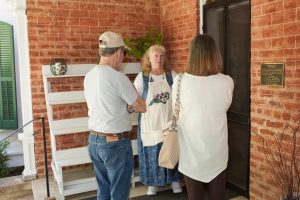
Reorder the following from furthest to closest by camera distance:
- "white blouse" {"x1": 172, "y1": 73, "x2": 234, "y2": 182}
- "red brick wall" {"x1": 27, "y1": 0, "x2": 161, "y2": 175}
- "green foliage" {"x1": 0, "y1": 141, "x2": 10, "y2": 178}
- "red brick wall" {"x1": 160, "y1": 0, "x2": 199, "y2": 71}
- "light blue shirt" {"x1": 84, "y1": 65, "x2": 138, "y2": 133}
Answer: "green foliage" {"x1": 0, "y1": 141, "x2": 10, "y2": 178} → "red brick wall" {"x1": 27, "y1": 0, "x2": 161, "y2": 175} → "red brick wall" {"x1": 160, "y1": 0, "x2": 199, "y2": 71} → "light blue shirt" {"x1": 84, "y1": 65, "x2": 138, "y2": 133} → "white blouse" {"x1": 172, "y1": 73, "x2": 234, "y2": 182}

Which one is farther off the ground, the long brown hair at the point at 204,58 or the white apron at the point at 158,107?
the long brown hair at the point at 204,58

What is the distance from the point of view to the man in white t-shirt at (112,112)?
2.25m

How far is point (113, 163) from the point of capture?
2330 mm

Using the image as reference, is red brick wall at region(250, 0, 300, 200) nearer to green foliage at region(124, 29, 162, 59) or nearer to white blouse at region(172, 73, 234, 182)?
white blouse at region(172, 73, 234, 182)

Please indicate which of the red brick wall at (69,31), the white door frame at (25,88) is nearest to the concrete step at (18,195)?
the white door frame at (25,88)

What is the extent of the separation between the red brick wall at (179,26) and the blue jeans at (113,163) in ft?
7.30

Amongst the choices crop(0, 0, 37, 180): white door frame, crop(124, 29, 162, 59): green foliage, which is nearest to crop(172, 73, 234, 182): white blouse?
crop(124, 29, 162, 59): green foliage

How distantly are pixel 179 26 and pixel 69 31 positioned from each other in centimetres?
151

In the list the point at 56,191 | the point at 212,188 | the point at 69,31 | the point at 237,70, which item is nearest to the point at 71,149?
the point at 56,191

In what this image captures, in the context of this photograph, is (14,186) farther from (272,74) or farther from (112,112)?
(272,74)

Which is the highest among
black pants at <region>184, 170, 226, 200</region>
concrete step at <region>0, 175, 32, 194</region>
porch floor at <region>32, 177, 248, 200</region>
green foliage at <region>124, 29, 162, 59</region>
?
green foliage at <region>124, 29, 162, 59</region>

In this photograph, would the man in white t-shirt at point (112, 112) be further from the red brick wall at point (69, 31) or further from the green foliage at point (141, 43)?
the red brick wall at point (69, 31)

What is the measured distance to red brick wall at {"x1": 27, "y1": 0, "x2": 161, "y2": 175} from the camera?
420cm

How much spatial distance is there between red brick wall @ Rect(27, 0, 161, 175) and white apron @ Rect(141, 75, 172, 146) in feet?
4.69
